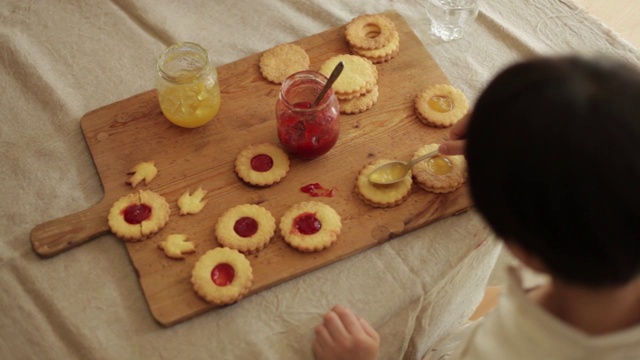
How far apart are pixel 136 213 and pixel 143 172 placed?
0.09m

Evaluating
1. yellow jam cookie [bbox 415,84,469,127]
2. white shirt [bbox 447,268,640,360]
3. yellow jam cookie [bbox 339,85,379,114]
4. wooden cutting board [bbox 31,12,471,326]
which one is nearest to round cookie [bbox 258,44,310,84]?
wooden cutting board [bbox 31,12,471,326]

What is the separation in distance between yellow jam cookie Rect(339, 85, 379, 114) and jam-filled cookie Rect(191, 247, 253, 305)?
36 cm

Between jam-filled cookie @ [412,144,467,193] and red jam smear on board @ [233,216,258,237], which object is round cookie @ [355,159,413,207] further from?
red jam smear on board @ [233,216,258,237]

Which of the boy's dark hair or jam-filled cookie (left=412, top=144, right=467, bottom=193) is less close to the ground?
the boy's dark hair

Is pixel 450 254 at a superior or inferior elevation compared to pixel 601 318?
inferior

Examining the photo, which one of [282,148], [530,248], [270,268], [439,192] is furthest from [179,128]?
[530,248]

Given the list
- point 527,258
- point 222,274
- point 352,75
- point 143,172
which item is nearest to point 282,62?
point 352,75

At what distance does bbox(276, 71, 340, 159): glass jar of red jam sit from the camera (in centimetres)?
114

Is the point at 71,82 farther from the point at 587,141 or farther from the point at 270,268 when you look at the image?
the point at 587,141

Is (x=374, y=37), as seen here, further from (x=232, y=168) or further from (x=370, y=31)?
(x=232, y=168)

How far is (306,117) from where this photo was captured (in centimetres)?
114

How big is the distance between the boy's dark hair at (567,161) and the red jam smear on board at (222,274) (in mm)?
470

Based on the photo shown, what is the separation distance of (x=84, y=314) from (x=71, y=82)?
1.75 ft

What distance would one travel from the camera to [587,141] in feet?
2.15
